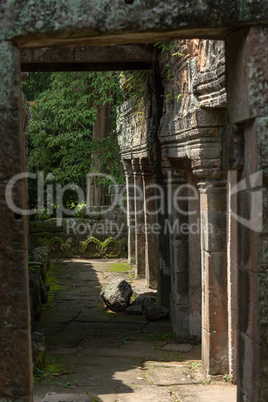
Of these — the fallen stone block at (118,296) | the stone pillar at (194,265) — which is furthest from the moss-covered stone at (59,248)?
the stone pillar at (194,265)

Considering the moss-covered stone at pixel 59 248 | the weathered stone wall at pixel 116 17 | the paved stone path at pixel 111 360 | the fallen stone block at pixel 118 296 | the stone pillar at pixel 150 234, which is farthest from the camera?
the moss-covered stone at pixel 59 248

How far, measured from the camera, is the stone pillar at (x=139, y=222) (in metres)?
13.3

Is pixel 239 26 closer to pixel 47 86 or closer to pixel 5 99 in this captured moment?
pixel 5 99

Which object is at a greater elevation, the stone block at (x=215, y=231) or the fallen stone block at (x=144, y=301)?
the stone block at (x=215, y=231)

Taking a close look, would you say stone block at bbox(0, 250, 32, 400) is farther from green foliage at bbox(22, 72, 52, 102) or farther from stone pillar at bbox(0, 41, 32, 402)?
green foliage at bbox(22, 72, 52, 102)

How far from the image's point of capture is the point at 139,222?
1364cm

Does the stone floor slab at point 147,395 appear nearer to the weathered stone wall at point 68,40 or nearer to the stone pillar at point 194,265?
the stone pillar at point 194,265

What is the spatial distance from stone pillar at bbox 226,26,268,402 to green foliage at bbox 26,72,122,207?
13.3 metres

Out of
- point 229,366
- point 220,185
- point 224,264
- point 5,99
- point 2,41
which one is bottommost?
point 229,366

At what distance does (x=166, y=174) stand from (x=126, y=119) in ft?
17.9

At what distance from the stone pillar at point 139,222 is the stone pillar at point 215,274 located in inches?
253

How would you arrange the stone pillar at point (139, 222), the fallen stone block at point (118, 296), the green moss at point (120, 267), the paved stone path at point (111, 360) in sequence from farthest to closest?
1. the green moss at point (120, 267)
2. the stone pillar at point (139, 222)
3. the fallen stone block at point (118, 296)
4. the paved stone path at point (111, 360)

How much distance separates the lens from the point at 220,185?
6.67 meters

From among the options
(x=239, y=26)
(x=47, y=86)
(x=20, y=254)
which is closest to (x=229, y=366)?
(x=20, y=254)
